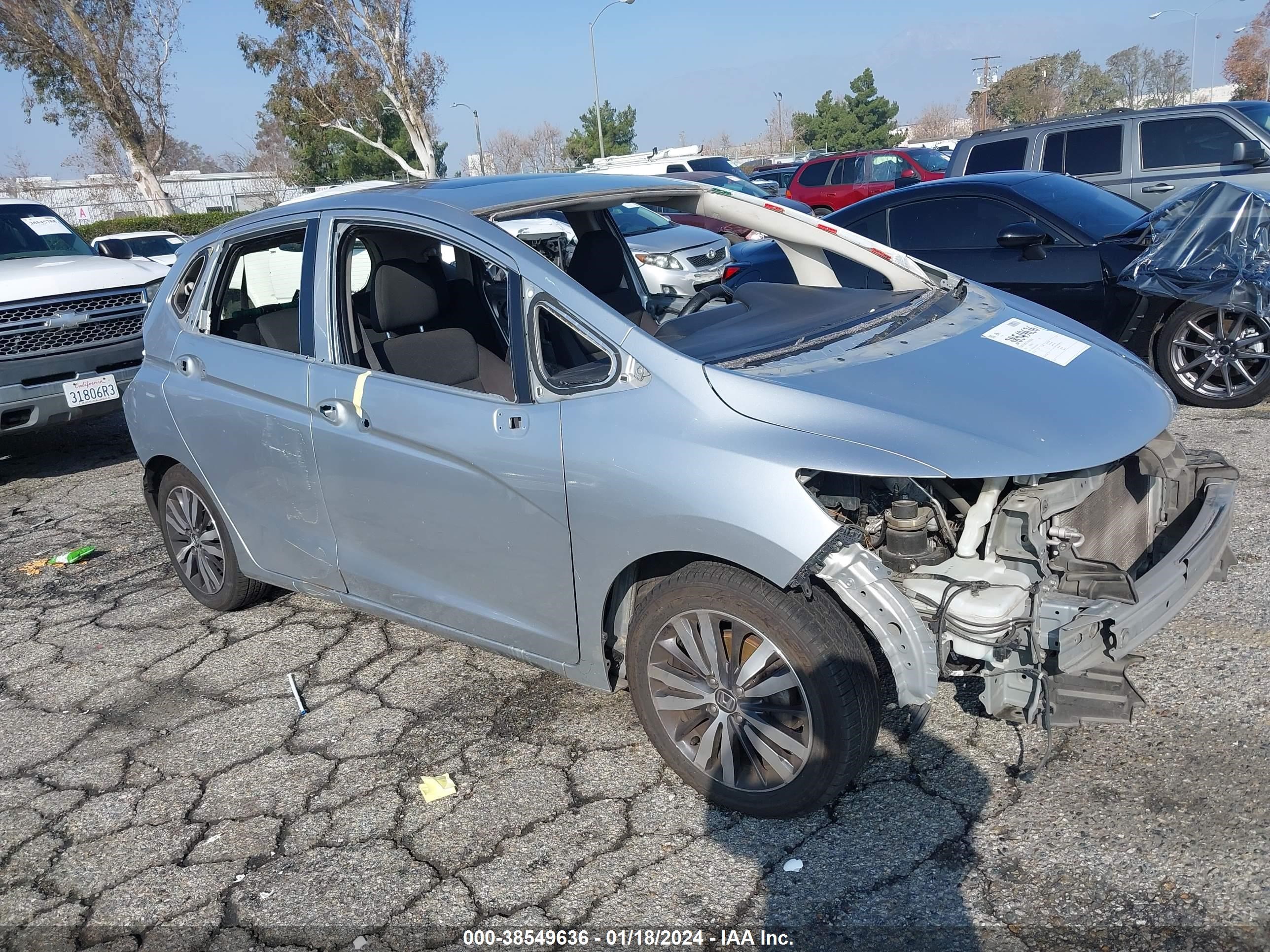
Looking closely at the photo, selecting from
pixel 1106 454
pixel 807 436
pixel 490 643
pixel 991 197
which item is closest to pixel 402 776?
pixel 490 643

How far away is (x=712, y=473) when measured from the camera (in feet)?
9.26

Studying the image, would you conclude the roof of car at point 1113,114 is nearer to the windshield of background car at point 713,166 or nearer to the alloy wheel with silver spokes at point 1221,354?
the alloy wheel with silver spokes at point 1221,354

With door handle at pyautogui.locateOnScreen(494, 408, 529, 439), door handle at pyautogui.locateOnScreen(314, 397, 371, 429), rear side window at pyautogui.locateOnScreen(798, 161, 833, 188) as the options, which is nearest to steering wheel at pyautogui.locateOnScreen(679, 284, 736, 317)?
door handle at pyautogui.locateOnScreen(494, 408, 529, 439)

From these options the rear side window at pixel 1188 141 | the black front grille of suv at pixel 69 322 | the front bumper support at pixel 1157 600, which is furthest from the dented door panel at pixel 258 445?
the rear side window at pixel 1188 141

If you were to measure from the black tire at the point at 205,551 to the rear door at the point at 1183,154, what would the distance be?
8.64 meters

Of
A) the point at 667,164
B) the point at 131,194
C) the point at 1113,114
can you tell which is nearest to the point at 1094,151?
the point at 1113,114

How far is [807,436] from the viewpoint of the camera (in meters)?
2.79

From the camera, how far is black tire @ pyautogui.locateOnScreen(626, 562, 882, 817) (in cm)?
278

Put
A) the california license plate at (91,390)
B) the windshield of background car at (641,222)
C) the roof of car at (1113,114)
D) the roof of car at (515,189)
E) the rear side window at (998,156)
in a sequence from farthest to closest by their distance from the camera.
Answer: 1. the windshield of background car at (641,222)
2. the rear side window at (998,156)
3. the roof of car at (1113,114)
4. the california license plate at (91,390)
5. the roof of car at (515,189)

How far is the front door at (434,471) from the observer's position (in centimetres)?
325

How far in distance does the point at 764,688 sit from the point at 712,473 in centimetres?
64

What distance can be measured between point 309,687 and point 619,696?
1.30 meters

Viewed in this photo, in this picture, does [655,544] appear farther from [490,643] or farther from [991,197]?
[991,197]

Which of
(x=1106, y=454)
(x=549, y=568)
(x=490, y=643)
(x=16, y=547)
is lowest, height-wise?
(x=16, y=547)
